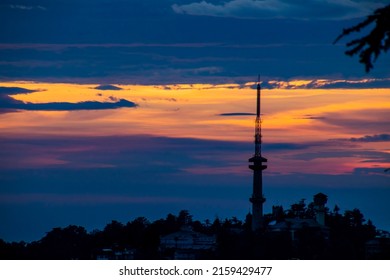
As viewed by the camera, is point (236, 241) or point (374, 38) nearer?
point (374, 38)

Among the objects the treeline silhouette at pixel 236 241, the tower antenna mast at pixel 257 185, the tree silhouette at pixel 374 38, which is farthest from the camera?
the tower antenna mast at pixel 257 185

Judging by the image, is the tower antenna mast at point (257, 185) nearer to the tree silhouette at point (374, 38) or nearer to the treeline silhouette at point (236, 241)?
the treeline silhouette at point (236, 241)

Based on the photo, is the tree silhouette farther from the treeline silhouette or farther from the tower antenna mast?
the tower antenna mast

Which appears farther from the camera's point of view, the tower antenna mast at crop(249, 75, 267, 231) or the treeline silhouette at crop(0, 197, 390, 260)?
the tower antenna mast at crop(249, 75, 267, 231)

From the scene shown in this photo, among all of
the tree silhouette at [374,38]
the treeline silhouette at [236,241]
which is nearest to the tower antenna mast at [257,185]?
the treeline silhouette at [236,241]

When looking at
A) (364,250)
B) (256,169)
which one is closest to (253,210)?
(256,169)

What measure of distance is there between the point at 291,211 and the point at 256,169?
492 inches

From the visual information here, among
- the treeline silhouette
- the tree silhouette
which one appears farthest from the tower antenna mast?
the tree silhouette

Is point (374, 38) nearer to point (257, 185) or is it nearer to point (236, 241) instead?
point (236, 241)

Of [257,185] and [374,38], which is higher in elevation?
[257,185]

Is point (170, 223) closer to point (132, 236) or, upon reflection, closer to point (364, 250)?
point (132, 236)

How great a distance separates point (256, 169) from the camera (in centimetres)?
13138

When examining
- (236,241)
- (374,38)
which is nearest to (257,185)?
(236,241)
